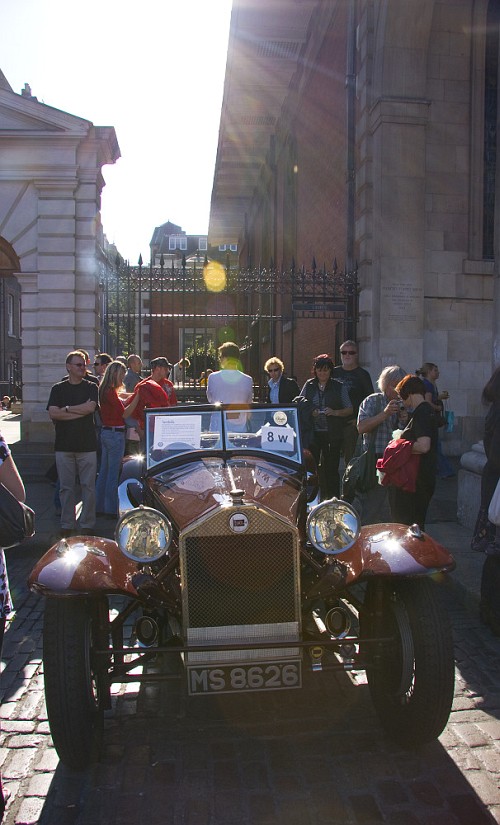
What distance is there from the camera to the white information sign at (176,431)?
429cm

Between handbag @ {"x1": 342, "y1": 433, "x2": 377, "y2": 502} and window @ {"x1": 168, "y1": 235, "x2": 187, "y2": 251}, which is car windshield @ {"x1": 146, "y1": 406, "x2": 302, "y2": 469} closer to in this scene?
handbag @ {"x1": 342, "y1": 433, "x2": 377, "y2": 502}

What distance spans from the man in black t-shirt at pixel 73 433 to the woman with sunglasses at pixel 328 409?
233cm

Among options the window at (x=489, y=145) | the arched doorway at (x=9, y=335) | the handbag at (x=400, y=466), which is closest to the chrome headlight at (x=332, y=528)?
the handbag at (x=400, y=466)

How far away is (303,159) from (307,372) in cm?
537

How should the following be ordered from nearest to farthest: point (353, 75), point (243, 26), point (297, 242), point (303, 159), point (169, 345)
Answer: point (353, 75) < point (243, 26) < point (303, 159) < point (297, 242) < point (169, 345)

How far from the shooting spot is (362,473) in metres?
6.11

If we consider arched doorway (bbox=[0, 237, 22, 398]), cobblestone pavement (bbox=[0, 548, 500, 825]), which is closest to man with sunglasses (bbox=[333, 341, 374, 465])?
cobblestone pavement (bbox=[0, 548, 500, 825])

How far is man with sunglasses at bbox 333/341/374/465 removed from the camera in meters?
7.99

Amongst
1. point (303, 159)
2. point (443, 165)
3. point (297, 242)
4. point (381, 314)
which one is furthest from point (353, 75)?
point (297, 242)

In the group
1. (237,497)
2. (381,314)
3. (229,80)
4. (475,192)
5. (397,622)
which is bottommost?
(397,622)

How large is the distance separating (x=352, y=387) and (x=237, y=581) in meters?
5.07

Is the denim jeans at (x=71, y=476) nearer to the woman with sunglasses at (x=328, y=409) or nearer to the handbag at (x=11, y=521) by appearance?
the woman with sunglasses at (x=328, y=409)

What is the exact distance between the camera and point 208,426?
432cm

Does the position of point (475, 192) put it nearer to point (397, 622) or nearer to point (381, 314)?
point (381, 314)
